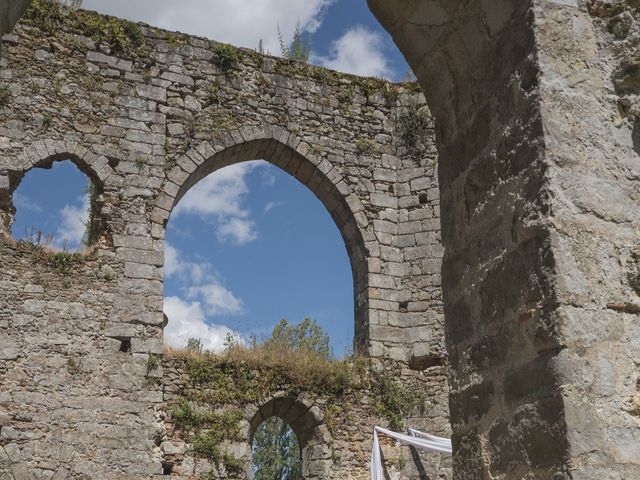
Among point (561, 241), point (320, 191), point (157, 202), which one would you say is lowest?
point (561, 241)

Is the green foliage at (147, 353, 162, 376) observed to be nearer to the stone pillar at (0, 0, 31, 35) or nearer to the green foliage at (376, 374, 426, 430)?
the green foliage at (376, 374, 426, 430)

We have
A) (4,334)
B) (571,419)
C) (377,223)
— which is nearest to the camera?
(571,419)

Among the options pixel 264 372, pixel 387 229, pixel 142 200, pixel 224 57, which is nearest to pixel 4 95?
pixel 142 200

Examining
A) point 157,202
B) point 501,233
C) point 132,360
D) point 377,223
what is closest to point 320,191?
point 377,223

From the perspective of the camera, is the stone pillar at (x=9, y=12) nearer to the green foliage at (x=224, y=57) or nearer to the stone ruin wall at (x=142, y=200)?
the stone ruin wall at (x=142, y=200)

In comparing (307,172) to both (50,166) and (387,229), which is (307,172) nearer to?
(387,229)

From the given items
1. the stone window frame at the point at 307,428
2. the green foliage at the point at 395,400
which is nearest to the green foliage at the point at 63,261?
the stone window frame at the point at 307,428

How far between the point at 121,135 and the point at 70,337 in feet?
9.03

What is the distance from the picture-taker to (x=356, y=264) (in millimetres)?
11477

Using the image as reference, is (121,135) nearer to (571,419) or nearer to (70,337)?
(70,337)

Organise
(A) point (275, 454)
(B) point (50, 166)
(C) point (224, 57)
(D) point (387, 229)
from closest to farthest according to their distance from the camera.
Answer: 1. (B) point (50, 166)
2. (C) point (224, 57)
3. (D) point (387, 229)
4. (A) point (275, 454)

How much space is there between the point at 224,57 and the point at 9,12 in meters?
8.50

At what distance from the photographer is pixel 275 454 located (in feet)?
75.0

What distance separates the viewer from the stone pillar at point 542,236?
2682 millimetres
